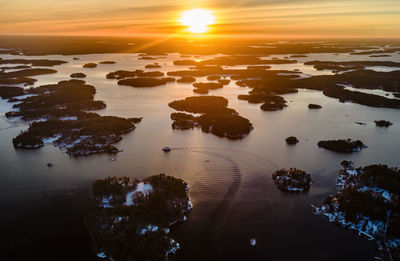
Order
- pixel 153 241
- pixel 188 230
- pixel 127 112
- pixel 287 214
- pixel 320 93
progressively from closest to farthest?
pixel 153 241, pixel 188 230, pixel 287 214, pixel 127 112, pixel 320 93

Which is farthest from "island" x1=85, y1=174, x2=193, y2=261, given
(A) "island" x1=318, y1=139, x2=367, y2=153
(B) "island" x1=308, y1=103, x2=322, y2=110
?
(B) "island" x1=308, y1=103, x2=322, y2=110

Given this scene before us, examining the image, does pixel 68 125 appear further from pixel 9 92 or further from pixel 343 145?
pixel 343 145

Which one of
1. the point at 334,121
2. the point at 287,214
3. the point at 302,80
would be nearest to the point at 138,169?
the point at 287,214

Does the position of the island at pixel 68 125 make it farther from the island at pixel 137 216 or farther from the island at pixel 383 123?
the island at pixel 383 123

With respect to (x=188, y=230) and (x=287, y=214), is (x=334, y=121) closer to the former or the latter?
(x=287, y=214)

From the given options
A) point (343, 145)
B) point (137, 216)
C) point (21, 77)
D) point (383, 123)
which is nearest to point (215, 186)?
point (137, 216)

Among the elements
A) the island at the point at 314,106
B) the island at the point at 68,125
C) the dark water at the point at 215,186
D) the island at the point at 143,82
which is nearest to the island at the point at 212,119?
the dark water at the point at 215,186
